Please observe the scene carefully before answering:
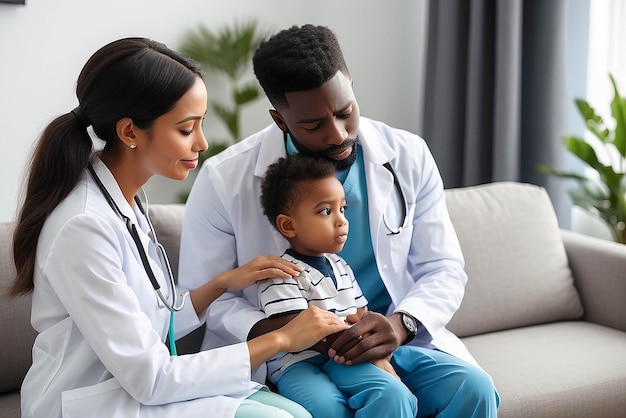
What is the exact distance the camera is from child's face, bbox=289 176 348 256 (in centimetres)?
179

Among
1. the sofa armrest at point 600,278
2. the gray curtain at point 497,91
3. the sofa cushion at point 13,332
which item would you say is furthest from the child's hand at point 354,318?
the gray curtain at point 497,91

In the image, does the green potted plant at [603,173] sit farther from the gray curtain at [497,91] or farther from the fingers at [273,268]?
the fingers at [273,268]

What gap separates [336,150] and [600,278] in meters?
1.13

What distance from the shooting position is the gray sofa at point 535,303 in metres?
2.12

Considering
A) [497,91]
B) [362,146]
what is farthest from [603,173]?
[362,146]

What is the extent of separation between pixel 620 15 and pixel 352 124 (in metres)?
1.94

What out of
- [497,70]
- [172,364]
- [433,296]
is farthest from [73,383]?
[497,70]

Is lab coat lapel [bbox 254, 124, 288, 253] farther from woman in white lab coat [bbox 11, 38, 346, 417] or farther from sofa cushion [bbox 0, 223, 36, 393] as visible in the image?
sofa cushion [bbox 0, 223, 36, 393]

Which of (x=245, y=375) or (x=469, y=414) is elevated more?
(x=245, y=375)

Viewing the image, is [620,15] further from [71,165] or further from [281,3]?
[71,165]

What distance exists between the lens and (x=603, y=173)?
306cm

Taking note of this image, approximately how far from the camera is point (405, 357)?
186cm

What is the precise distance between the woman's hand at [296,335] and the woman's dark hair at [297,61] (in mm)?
472

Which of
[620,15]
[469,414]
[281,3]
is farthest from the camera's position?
[281,3]
